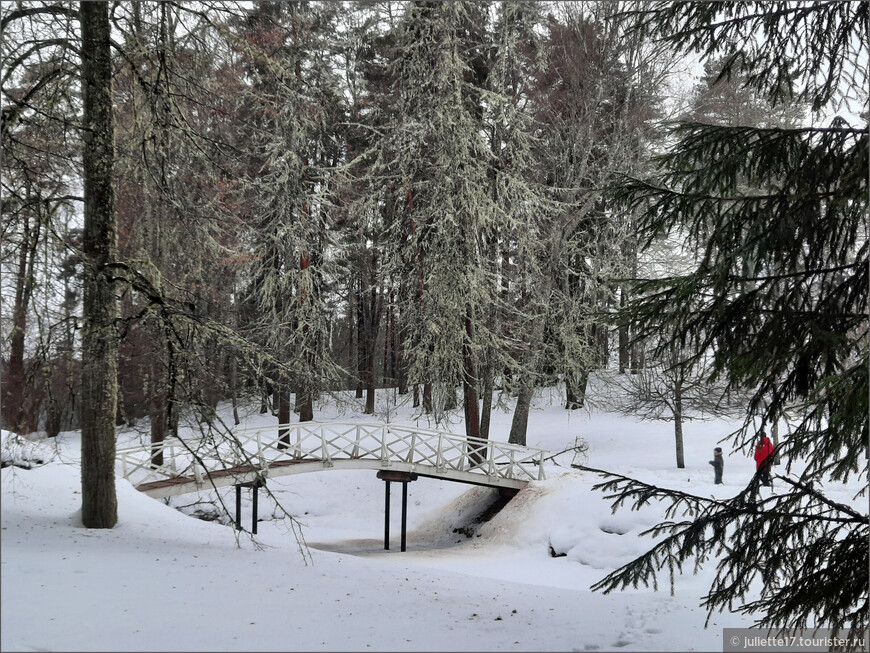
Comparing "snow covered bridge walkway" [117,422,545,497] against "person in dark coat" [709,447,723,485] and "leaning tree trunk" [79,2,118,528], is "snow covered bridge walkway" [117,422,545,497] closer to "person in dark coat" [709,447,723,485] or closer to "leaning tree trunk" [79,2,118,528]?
"person in dark coat" [709,447,723,485]

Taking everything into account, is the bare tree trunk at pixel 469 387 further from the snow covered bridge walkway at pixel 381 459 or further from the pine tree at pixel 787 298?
the pine tree at pixel 787 298

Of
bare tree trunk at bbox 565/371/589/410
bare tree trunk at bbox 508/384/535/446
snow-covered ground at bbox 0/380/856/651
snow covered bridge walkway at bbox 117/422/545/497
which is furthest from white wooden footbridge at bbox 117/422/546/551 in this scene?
bare tree trunk at bbox 565/371/589/410

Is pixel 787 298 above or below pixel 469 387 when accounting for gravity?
above

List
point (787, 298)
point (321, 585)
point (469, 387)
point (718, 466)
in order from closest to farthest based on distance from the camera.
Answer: point (787, 298) < point (321, 585) < point (718, 466) < point (469, 387)

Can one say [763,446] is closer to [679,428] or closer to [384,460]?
[679,428]

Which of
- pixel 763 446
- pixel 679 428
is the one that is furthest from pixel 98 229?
pixel 679 428

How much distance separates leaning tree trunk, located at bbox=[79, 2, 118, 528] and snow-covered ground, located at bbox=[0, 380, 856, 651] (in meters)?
0.31

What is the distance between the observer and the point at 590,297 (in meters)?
13.0

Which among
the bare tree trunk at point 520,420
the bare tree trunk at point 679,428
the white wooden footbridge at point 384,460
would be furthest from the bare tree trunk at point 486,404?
the bare tree trunk at point 679,428

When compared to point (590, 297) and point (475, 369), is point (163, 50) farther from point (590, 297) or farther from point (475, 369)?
point (590, 297)

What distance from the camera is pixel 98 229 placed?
554cm

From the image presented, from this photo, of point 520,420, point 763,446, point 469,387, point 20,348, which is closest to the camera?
point 20,348

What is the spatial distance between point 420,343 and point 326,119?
405 centimetres

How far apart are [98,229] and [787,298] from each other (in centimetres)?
519
